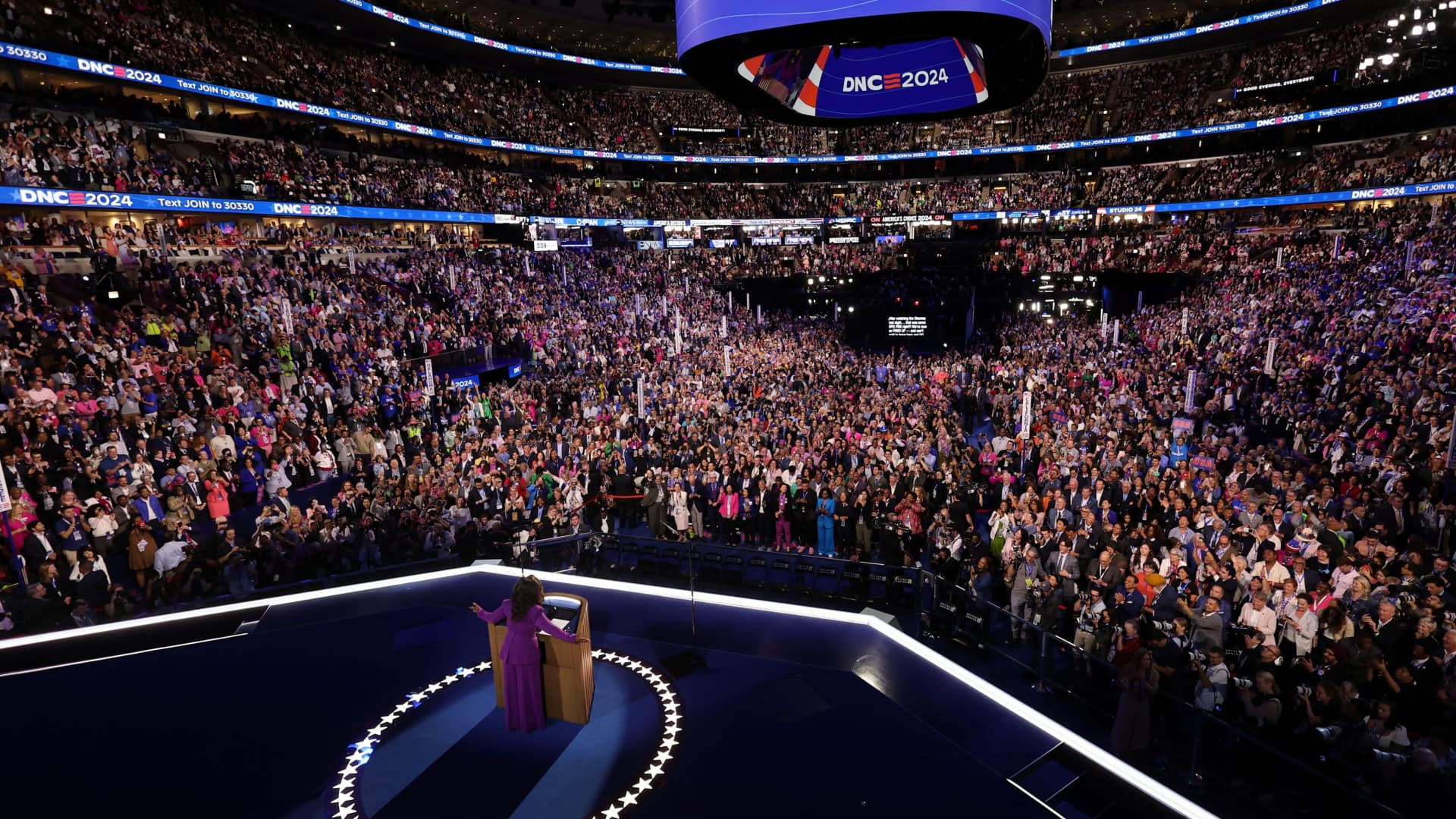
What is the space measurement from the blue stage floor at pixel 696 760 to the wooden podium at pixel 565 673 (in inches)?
7.9

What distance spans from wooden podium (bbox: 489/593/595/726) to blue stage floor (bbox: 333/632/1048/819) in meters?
0.20

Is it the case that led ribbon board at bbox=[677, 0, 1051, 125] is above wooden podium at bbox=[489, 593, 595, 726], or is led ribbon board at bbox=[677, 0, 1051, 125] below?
above

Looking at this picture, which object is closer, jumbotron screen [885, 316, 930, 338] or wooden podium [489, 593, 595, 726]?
wooden podium [489, 593, 595, 726]

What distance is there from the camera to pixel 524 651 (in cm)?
640

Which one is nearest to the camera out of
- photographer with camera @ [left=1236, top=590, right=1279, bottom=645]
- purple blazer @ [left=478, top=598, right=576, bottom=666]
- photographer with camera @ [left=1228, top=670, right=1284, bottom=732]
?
photographer with camera @ [left=1228, top=670, right=1284, bottom=732]

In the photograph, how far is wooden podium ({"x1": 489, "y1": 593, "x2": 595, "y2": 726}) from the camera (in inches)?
260


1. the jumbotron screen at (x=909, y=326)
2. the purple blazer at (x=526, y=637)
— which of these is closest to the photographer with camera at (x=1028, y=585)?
the purple blazer at (x=526, y=637)

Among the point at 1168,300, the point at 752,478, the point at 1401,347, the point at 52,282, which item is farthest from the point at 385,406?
the point at 1168,300

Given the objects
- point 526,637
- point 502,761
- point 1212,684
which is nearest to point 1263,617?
point 1212,684

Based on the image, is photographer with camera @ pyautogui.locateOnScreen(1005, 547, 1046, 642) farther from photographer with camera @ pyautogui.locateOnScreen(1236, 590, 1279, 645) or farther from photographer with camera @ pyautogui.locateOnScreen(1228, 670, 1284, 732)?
photographer with camera @ pyautogui.locateOnScreen(1228, 670, 1284, 732)

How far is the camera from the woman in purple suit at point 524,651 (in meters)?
6.30

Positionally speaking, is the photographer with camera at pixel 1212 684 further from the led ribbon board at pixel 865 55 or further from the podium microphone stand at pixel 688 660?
the led ribbon board at pixel 865 55

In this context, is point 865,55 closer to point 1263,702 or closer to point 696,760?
point 696,760

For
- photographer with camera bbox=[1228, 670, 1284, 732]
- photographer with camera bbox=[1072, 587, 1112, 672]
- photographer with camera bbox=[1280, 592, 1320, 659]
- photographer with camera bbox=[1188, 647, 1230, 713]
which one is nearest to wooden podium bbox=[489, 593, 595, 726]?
photographer with camera bbox=[1072, 587, 1112, 672]
